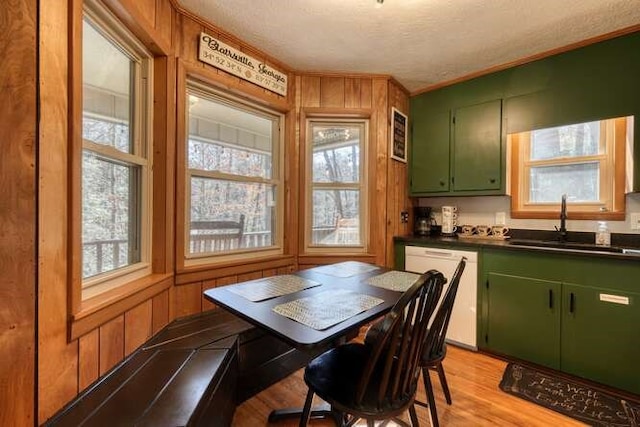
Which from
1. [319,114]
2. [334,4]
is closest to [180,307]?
[319,114]

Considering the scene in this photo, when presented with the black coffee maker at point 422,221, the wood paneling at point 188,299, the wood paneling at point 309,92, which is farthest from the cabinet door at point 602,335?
the wood paneling at point 188,299

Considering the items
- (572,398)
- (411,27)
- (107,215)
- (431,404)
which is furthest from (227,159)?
(572,398)

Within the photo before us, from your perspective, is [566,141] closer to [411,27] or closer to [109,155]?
[411,27]

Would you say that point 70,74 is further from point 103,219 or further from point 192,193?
point 192,193

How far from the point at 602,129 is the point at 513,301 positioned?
1.54 m

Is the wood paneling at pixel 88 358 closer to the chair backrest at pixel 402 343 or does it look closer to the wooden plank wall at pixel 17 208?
the wooden plank wall at pixel 17 208

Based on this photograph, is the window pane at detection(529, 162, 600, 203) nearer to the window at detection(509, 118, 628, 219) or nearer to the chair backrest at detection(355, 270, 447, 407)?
the window at detection(509, 118, 628, 219)

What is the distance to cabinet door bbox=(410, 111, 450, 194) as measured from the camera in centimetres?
282

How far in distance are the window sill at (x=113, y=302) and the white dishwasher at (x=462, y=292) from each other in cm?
A: 208

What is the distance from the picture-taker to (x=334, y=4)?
1.75 metres

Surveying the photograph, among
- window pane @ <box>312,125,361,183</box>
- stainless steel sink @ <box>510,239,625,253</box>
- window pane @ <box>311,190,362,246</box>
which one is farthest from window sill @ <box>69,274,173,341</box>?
stainless steel sink @ <box>510,239,625,253</box>

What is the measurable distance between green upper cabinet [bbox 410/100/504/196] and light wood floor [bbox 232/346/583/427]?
60.6 inches

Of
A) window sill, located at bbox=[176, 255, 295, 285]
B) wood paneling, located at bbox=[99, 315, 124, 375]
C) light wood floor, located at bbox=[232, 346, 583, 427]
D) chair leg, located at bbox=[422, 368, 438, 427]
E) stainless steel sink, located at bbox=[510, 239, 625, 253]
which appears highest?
stainless steel sink, located at bbox=[510, 239, 625, 253]

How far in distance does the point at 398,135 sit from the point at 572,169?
4.82ft
